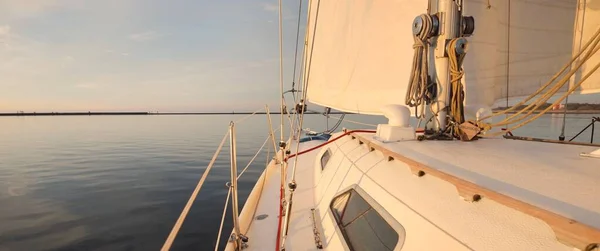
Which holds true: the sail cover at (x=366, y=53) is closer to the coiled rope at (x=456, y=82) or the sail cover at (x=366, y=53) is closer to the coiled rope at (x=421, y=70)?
the coiled rope at (x=421, y=70)

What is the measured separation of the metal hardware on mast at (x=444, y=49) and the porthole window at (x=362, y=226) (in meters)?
1.79

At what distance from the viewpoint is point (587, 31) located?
5.04 meters

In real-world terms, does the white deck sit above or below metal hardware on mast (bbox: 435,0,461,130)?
below

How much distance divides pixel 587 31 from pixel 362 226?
5.56 meters

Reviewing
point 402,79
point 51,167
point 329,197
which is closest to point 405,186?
point 329,197

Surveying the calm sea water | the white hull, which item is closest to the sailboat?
the white hull

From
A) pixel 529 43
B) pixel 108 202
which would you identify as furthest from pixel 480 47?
pixel 108 202

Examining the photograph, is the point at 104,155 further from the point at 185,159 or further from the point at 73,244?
the point at 73,244

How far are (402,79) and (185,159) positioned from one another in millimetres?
14578

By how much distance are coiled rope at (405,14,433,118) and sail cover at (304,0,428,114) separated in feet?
1.73

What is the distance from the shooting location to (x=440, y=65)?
387 cm

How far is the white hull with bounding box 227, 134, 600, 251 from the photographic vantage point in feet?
4.16

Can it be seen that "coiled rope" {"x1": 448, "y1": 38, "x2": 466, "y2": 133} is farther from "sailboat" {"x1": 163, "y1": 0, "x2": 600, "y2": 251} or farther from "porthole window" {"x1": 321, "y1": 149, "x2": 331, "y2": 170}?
"porthole window" {"x1": 321, "y1": 149, "x2": 331, "y2": 170}

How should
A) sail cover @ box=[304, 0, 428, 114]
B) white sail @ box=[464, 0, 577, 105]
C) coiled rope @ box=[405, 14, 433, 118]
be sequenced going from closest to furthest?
coiled rope @ box=[405, 14, 433, 118]
sail cover @ box=[304, 0, 428, 114]
white sail @ box=[464, 0, 577, 105]
